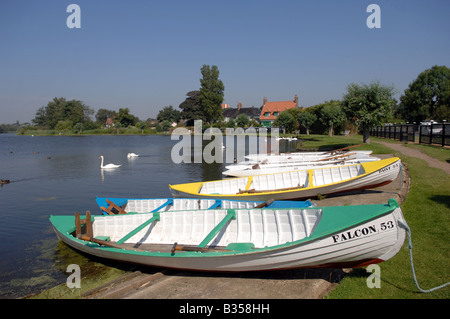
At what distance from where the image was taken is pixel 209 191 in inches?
639

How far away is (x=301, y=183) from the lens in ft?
54.6

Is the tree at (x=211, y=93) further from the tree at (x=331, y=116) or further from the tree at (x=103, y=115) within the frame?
the tree at (x=103, y=115)

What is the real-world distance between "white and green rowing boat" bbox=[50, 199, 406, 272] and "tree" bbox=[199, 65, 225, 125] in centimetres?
9476

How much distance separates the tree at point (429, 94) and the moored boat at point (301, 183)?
62749 millimetres

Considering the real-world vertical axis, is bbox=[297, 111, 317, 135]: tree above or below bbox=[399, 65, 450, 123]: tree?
below

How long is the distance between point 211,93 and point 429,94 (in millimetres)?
60469

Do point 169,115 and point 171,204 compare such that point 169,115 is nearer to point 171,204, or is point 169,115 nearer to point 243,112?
point 243,112

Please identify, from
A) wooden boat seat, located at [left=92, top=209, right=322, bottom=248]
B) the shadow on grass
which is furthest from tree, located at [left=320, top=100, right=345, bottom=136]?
wooden boat seat, located at [left=92, top=209, right=322, bottom=248]

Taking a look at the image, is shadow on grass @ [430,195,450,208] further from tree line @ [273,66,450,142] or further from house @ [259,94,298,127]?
house @ [259,94,298,127]

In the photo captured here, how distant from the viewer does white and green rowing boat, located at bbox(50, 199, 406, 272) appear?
6523 millimetres

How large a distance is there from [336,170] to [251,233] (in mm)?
9170

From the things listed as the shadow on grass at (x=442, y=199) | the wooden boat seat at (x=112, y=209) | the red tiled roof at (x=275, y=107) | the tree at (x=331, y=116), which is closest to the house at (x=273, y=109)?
the red tiled roof at (x=275, y=107)
